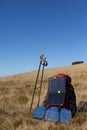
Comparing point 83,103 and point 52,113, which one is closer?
point 52,113

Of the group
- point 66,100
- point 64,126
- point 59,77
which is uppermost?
point 59,77

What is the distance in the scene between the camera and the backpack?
30.9 feet

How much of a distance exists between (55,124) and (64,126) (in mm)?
396

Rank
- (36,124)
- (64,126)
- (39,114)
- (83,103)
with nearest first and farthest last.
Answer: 1. (64,126)
2. (36,124)
3. (39,114)
4. (83,103)

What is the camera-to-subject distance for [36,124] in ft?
27.5

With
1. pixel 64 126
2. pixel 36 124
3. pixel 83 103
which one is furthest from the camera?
pixel 83 103

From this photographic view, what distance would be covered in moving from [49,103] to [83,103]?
10.9 feet

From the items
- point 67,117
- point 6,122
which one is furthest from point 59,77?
point 6,122

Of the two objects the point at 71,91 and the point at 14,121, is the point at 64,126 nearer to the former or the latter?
the point at 14,121

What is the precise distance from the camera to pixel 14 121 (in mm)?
8430

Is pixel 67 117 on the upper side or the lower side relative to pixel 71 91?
lower

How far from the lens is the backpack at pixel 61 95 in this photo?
9414 millimetres

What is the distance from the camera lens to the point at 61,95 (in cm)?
955

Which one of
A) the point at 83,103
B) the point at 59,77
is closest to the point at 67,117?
the point at 59,77
